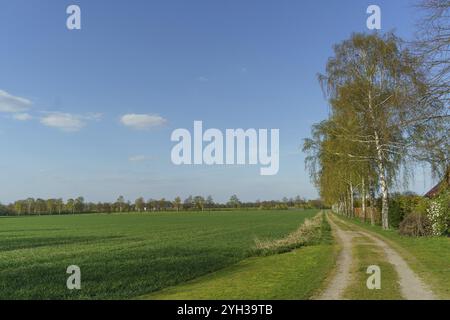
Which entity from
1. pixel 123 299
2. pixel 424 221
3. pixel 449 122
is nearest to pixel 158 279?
pixel 123 299

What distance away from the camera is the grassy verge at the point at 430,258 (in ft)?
35.4

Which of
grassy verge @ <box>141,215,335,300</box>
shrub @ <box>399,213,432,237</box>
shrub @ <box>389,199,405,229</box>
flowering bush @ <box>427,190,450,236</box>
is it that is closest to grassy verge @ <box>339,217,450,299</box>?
shrub @ <box>399,213,432,237</box>

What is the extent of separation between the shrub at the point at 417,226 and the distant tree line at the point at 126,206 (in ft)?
447

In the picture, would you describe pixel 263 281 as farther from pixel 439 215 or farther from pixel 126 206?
pixel 126 206

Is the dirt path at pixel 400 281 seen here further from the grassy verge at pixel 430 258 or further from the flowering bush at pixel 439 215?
the flowering bush at pixel 439 215

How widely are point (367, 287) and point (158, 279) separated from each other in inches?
249

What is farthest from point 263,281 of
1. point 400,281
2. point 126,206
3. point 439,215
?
point 126,206

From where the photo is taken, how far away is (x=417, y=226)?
81.8ft

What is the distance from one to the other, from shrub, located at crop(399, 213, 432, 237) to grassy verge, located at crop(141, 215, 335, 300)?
415 inches

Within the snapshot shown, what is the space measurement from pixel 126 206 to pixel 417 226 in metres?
158

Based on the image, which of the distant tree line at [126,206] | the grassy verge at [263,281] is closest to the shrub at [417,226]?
the grassy verge at [263,281]
